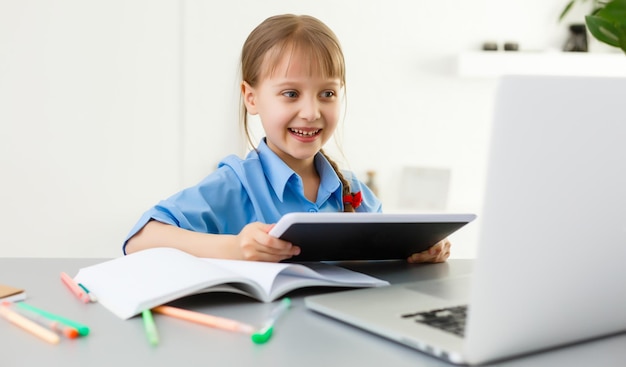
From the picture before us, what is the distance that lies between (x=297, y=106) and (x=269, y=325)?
2.57ft

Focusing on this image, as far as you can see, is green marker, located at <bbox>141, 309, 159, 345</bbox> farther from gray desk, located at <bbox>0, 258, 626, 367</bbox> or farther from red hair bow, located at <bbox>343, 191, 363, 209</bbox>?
red hair bow, located at <bbox>343, 191, 363, 209</bbox>

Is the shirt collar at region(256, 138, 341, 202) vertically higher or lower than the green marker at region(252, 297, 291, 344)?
lower

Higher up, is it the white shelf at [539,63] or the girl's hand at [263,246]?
the girl's hand at [263,246]

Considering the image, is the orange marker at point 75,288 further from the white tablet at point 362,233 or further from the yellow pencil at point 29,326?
the white tablet at point 362,233

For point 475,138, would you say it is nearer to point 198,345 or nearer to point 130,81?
point 130,81

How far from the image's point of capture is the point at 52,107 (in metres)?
2.98

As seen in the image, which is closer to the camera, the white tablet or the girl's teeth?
the white tablet

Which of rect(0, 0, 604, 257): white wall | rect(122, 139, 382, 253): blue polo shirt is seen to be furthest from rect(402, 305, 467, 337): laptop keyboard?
rect(0, 0, 604, 257): white wall

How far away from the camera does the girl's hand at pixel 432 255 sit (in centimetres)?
119

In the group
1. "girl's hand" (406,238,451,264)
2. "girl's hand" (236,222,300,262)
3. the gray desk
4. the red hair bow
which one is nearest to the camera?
the gray desk

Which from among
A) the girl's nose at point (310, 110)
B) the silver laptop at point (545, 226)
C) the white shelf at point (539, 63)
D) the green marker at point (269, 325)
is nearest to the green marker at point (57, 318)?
the green marker at point (269, 325)

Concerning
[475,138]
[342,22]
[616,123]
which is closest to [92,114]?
[342,22]

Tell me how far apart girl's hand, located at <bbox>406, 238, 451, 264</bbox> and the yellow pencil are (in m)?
0.63

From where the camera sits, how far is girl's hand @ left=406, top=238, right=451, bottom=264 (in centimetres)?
119
